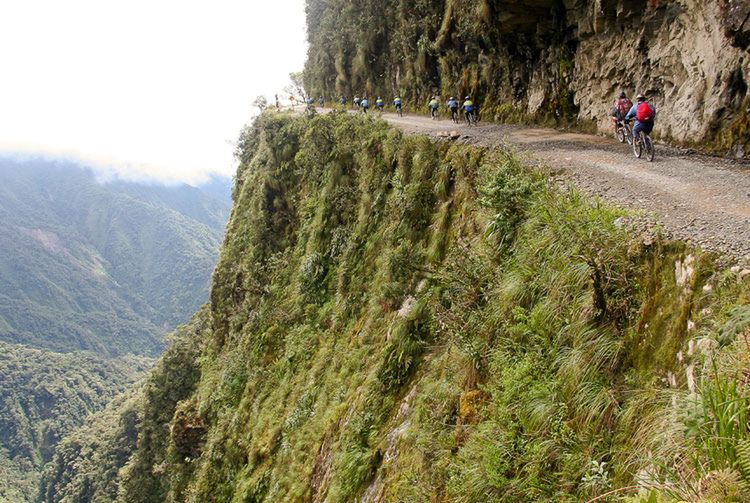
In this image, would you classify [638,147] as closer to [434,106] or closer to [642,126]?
[642,126]

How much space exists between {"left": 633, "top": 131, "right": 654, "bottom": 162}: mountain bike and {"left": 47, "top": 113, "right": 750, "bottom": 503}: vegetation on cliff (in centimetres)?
350

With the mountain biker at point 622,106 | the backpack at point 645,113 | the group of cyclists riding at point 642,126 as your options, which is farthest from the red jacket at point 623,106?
the backpack at point 645,113

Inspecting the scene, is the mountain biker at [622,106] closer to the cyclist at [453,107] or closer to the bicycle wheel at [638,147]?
the bicycle wheel at [638,147]

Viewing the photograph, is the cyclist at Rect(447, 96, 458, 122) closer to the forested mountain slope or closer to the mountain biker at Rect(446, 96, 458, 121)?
the mountain biker at Rect(446, 96, 458, 121)

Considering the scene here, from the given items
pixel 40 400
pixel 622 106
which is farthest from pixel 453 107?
pixel 40 400

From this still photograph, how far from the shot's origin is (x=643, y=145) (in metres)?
10.5

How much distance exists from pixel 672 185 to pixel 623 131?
212 inches

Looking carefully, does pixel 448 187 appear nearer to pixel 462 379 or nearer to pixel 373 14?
pixel 462 379

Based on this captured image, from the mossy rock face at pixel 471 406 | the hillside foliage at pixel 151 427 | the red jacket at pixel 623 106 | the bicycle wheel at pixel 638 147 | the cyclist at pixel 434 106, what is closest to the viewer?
the mossy rock face at pixel 471 406

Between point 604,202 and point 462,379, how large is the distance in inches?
137

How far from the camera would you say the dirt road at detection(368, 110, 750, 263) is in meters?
5.39

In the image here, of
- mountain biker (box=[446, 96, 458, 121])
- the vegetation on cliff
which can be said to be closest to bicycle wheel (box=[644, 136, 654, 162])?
the vegetation on cliff

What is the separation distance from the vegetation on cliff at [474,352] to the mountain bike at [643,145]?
3500 millimetres

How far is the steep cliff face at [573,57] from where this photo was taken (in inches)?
396
